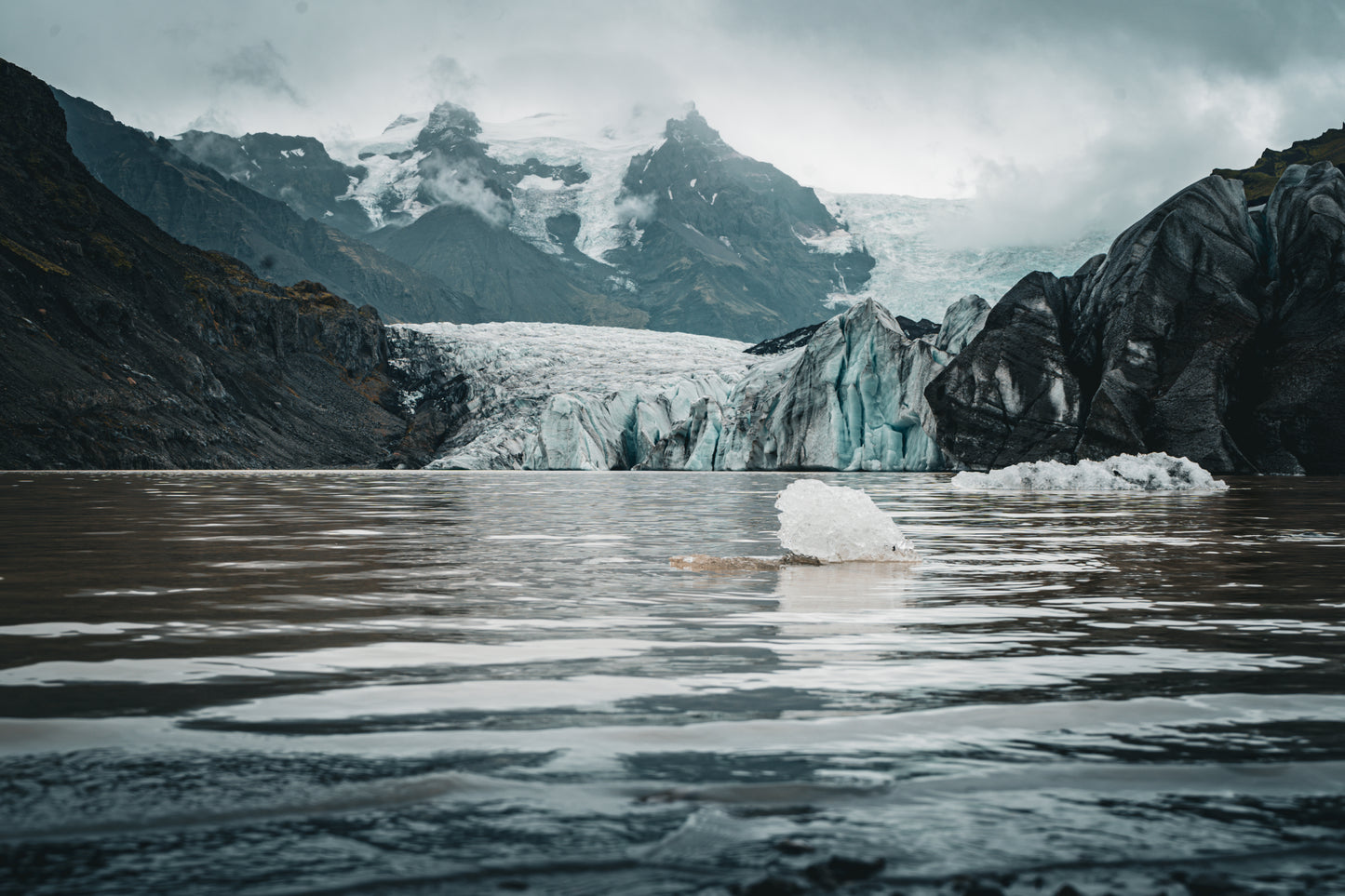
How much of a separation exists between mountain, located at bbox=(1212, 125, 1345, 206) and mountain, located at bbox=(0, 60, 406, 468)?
94.6 meters

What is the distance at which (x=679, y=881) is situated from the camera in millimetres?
2004

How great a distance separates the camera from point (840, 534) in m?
9.28

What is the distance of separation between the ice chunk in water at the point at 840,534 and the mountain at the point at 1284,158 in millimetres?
106727

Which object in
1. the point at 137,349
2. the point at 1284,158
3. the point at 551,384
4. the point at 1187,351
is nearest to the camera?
the point at 1187,351

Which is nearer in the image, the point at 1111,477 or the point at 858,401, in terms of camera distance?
the point at 1111,477

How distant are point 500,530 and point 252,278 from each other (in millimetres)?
122828

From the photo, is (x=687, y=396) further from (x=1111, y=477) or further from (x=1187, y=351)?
(x=1111, y=477)

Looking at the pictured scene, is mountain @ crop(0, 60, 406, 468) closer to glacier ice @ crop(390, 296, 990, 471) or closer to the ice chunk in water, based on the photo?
glacier ice @ crop(390, 296, 990, 471)

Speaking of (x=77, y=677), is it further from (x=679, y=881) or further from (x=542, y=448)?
(x=542, y=448)

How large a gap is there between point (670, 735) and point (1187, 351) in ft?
166

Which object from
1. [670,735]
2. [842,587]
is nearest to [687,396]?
[842,587]

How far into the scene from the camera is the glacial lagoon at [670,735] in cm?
212

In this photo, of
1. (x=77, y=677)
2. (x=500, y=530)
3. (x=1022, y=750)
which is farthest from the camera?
(x=500, y=530)

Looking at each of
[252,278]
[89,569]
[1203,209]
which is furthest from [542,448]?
[89,569]
